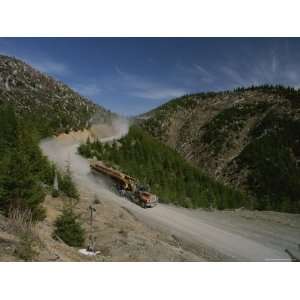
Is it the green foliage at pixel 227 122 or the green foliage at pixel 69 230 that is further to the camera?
the green foliage at pixel 227 122

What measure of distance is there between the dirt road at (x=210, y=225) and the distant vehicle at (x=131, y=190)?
0.56 feet

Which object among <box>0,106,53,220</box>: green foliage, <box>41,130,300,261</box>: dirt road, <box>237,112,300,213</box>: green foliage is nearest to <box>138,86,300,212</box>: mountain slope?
<box>237,112,300,213</box>: green foliage

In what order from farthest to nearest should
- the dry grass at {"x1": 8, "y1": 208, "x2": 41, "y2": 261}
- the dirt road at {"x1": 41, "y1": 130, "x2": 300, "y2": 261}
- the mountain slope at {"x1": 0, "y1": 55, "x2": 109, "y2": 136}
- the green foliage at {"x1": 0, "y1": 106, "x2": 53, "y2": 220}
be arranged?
1. the mountain slope at {"x1": 0, "y1": 55, "x2": 109, "y2": 136}
2. the dirt road at {"x1": 41, "y1": 130, "x2": 300, "y2": 261}
3. the green foliage at {"x1": 0, "y1": 106, "x2": 53, "y2": 220}
4. the dry grass at {"x1": 8, "y1": 208, "x2": 41, "y2": 261}

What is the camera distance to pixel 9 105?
38.4 feet

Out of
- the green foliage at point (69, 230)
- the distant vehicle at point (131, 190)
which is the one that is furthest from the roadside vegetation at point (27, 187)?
the distant vehicle at point (131, 190)

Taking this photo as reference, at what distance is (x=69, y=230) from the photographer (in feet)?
28.4

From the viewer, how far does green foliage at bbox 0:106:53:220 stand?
887cm

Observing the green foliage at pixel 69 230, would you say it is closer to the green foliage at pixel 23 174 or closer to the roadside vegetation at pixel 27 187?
the roadside vegetation at pixel 27 187

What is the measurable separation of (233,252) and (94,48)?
216 inches

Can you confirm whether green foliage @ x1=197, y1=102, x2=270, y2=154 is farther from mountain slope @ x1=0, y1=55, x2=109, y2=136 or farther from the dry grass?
the dry grass

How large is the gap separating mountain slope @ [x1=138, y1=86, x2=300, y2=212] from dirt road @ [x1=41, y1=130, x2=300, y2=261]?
3.26m

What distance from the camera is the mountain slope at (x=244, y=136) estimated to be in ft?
81.1

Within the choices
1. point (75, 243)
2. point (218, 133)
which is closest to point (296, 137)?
point (218, 133)

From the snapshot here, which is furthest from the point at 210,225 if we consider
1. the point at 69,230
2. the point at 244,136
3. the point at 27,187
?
the point at 244,136
